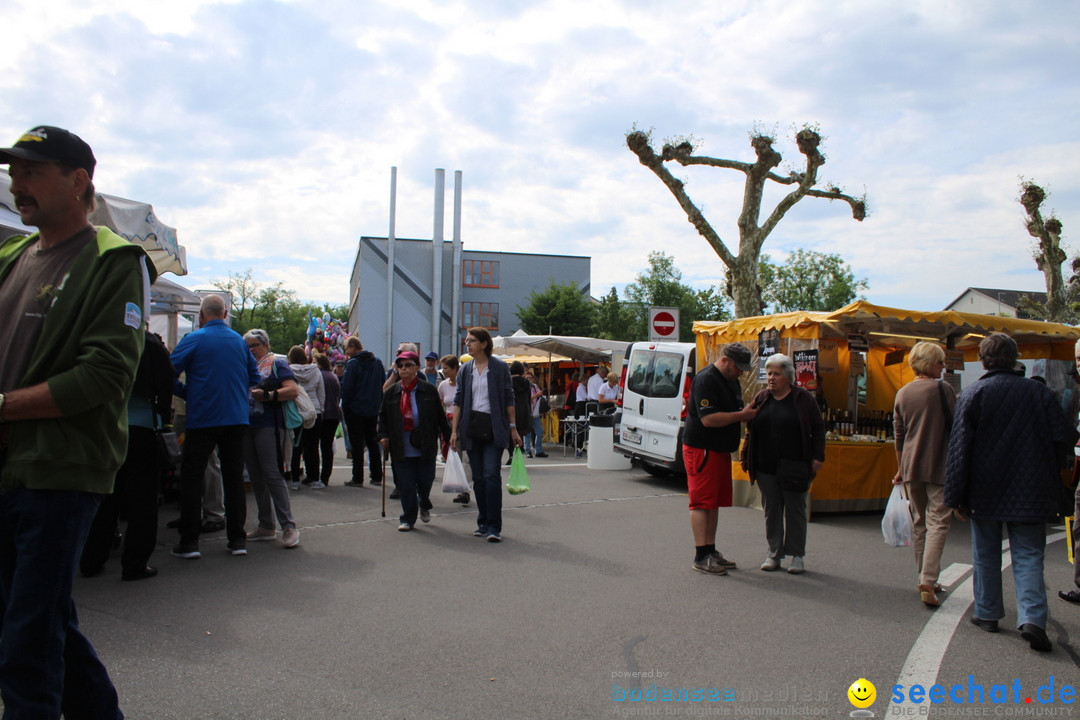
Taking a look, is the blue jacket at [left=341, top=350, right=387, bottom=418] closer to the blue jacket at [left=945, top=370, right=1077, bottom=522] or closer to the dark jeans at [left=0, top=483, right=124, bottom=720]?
the blue jacket at [left=945, top=370, right=1077, bottom=522]

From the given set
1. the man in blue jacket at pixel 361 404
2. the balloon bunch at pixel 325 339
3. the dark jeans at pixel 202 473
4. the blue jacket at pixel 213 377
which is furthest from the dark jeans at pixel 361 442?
the balloon bunch at pixel 325 339

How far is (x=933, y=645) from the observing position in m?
4.37

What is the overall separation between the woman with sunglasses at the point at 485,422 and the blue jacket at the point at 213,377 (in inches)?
80.4

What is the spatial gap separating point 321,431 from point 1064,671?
8.65m

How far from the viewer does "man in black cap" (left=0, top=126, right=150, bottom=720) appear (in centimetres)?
218

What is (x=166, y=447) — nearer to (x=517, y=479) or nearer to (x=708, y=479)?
(x=517, y=479)

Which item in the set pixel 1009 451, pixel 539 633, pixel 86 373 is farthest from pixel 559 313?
pixel 86 373

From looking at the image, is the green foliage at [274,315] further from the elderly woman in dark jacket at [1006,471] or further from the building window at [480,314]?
the elderly woman in dark jacket at [1006,471]

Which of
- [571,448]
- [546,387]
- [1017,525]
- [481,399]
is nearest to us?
[1017,525]

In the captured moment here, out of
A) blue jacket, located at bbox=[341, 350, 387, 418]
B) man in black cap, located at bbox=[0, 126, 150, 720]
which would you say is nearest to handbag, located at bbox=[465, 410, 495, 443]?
blue jacket, located at bbox=[341, 350, 387, 418]

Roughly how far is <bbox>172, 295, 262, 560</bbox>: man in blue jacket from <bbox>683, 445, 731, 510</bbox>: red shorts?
11.6 feet

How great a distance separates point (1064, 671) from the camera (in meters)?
4.00

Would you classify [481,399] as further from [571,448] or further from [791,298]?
[791,298]

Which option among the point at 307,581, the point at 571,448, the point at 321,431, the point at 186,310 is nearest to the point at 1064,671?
the point at 307,581
